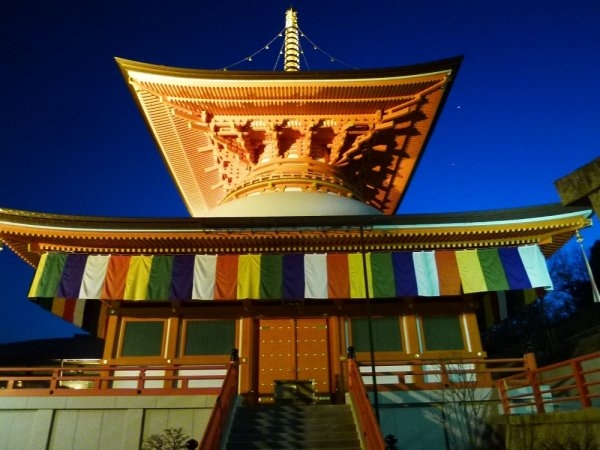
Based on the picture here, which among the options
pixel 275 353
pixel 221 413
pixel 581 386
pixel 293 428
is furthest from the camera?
pixel 275 353

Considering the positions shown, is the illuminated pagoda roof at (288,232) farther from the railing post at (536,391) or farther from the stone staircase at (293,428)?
the stone staircase at (293,428)

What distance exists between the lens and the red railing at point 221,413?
788 cm

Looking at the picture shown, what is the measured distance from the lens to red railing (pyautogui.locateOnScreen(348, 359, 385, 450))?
25.4ft

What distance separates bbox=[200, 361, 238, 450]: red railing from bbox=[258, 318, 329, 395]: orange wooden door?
89.6 inches

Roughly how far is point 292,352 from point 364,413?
474 cm

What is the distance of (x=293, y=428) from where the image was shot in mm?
9891

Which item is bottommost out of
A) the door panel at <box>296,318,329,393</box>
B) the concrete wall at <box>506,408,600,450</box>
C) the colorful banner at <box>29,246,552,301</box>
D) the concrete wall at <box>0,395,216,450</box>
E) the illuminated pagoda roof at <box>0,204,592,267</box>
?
the concrete wall at <box>506,408,600,450</box>

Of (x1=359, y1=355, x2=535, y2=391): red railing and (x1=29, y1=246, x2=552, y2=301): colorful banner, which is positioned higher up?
(x1=29, y1=246, x2=552, y2=301): colorful banner

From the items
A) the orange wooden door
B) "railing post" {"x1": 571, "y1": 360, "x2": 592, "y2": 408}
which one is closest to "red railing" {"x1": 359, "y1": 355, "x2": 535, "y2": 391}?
the orange wooden door

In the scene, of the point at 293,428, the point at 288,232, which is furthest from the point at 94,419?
the point at 288,232

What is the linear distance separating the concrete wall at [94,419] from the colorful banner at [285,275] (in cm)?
293

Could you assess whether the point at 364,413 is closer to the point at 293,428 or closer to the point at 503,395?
the point at 293,428

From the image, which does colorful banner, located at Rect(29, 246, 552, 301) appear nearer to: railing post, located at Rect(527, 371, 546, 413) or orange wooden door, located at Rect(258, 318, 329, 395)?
orange wooden door, located at Rect(258, 318, 329, 395)

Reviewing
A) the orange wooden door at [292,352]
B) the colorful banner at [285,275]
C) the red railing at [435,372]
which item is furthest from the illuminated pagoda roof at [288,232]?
the red railing at [435,372]
